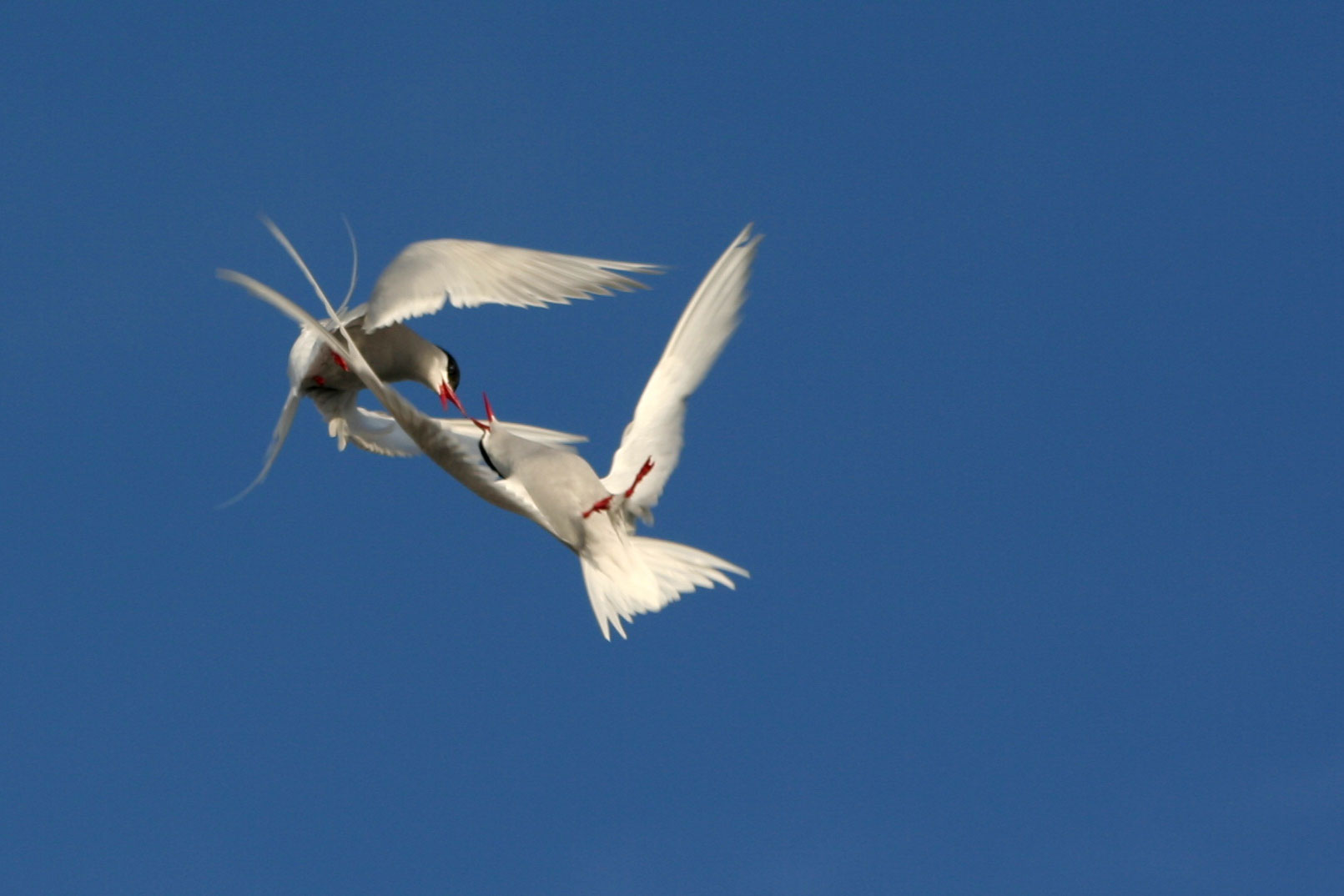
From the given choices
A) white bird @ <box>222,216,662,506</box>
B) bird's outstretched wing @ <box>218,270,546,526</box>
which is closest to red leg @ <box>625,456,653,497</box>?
bird's outstretched wing @ <box>218,270,546,526</box>

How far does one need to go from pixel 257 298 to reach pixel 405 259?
184 cm

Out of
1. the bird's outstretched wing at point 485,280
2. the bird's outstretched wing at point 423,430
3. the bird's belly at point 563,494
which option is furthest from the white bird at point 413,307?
the bird's belly at point 563,494

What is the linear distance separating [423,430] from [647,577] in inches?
41.1

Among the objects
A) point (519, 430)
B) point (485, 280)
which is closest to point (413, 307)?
point (485, 280)

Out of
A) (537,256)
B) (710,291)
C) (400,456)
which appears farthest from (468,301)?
(400,456)

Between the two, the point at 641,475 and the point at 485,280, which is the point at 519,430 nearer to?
the point at 485,280

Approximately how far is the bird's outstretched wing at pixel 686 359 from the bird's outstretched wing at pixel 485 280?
0.30 meters

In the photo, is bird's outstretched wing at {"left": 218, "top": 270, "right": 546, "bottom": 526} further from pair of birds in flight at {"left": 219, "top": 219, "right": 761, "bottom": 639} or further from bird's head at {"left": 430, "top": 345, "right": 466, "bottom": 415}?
bird's head at {"left": 430, "top": 345, "right": 466, "bottom": 415}

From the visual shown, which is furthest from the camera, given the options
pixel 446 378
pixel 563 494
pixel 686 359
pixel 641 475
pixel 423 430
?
pixel 446 378

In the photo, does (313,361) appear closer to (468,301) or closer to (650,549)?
(468,301)

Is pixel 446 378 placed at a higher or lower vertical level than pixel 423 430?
higher

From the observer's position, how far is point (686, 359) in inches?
266

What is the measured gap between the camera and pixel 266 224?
230 inches

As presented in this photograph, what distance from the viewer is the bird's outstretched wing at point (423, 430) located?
207 inches
